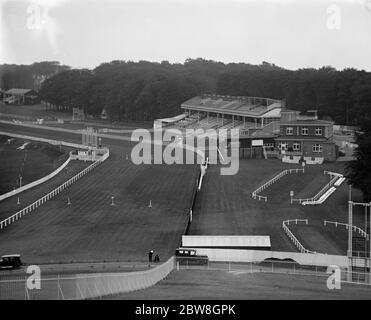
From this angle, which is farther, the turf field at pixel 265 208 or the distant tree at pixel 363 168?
the distant tree at pixel 363 168

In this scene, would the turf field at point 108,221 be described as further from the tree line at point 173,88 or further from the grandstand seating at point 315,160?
the tree line at point 173,88

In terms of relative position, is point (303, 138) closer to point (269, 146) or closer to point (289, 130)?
point (289, 130)

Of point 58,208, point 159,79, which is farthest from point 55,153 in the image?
point 159,79

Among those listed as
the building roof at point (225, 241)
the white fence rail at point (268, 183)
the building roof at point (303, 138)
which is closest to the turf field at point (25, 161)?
the white fence rail at point (268, 183)

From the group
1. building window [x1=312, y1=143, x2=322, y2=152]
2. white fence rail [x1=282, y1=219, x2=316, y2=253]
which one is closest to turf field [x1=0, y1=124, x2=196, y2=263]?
white fence rail [x1=282, y1=219, x2=316, y2=253]

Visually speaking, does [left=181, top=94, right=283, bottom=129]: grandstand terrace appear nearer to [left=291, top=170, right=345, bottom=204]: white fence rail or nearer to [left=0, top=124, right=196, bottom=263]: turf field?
[left=291, top=170, right=345, bottom=204]: white fence rail
